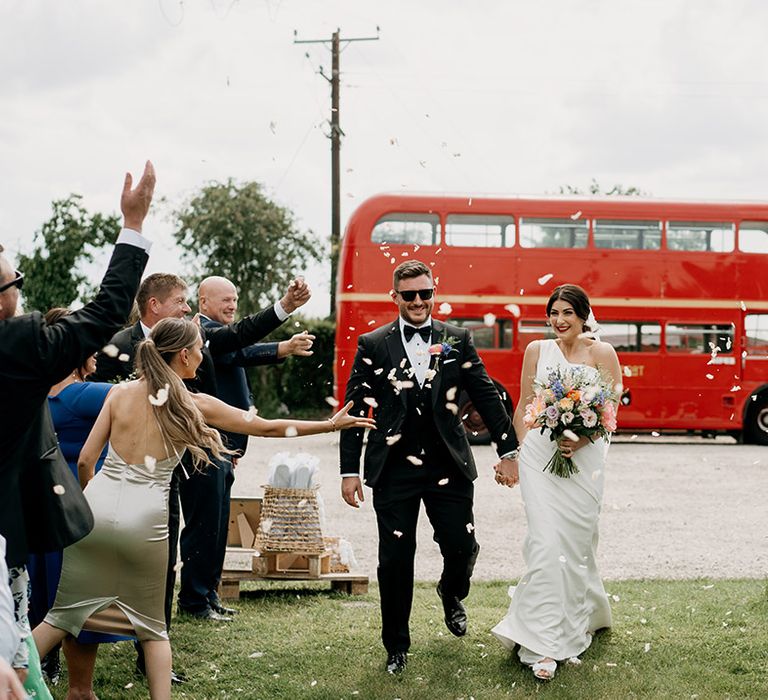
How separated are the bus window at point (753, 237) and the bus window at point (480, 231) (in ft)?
14.1

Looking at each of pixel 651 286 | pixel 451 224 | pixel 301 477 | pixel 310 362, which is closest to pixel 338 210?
pixel 310 362

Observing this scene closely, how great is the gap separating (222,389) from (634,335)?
547 inches

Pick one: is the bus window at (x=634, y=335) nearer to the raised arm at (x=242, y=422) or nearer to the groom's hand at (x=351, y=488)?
the groom's hand at (x=351, y=488)

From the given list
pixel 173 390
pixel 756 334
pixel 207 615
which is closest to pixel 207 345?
pixel 207 615

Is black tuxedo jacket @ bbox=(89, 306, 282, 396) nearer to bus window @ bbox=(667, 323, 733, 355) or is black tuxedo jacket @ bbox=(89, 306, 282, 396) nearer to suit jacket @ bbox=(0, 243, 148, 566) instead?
suit jacket @ bbox=(0, 243, 148, 566)

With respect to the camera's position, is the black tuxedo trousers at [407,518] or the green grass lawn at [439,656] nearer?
the green grass lawn at [439,656]

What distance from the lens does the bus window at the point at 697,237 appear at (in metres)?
19.4

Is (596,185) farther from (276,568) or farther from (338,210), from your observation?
(276,568)

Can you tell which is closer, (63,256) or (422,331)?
(422,331)

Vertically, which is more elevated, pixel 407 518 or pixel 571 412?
pixel 571 412

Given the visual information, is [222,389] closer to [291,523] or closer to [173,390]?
[291,523]

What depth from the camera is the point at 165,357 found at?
15.5ft

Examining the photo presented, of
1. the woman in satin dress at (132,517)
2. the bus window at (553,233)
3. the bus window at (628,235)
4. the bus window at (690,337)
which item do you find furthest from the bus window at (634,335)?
the woman in satin dress at (132,517)

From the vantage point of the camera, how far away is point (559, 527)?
5828mm
